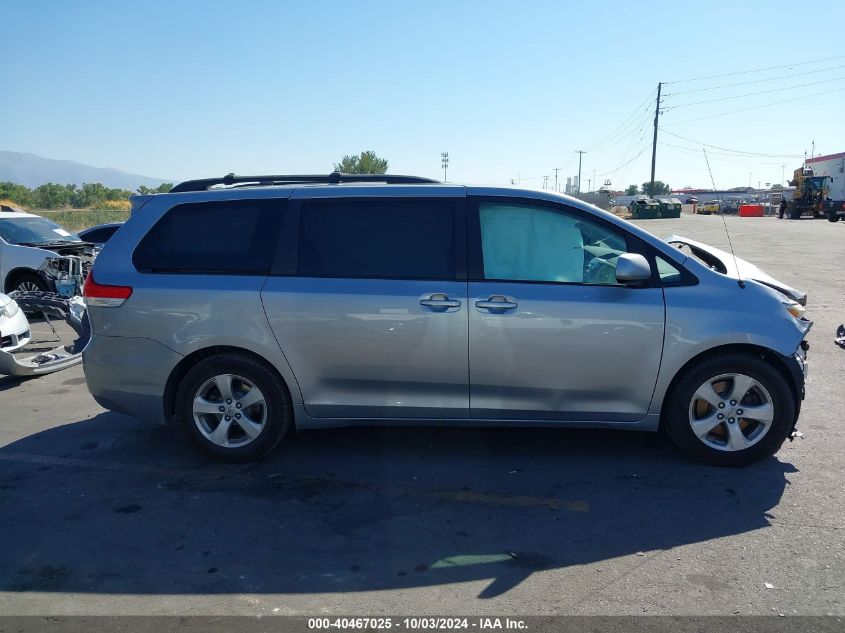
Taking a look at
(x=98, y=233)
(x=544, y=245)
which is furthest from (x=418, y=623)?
(x=98, y=233)

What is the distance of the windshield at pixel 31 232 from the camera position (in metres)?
11.8

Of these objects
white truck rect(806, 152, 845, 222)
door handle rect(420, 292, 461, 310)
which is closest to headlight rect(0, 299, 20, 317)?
door handle rect(420, 292, 461, 310)

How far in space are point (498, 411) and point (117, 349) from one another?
8.93 feet

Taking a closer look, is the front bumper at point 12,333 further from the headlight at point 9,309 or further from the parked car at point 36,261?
the parked car at point 36,261

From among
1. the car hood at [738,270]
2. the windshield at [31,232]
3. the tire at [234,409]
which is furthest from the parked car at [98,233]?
the car hood at [738,270]

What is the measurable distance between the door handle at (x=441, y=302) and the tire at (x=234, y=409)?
3.87ft

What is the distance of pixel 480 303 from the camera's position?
4652 mm

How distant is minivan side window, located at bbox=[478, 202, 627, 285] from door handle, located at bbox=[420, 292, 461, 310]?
30cm

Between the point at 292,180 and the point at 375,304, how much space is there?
1.52 m

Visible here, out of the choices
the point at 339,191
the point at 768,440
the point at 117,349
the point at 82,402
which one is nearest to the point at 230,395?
the point at 117,349

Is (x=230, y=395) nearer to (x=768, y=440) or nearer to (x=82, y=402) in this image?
(x=82, y=402)

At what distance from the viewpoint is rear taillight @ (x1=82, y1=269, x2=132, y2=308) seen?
496 cm

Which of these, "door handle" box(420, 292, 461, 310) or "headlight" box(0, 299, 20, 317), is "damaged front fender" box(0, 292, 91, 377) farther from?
"door handle" box(420, 292, 461, 310)

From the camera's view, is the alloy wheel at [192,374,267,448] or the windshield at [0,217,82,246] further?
the windshield at [0,217,82,246]
